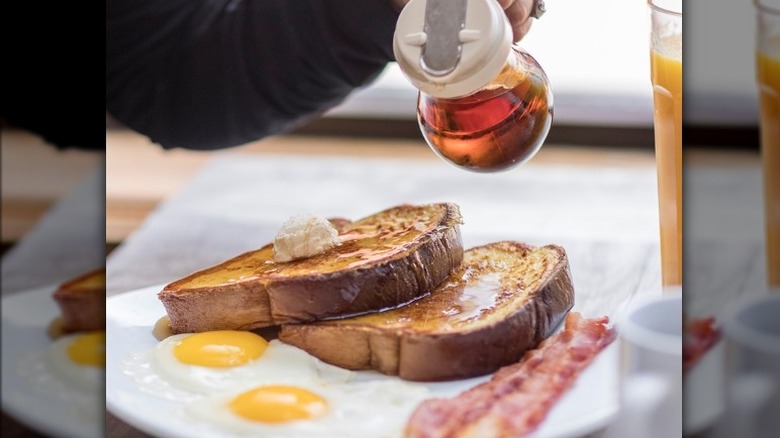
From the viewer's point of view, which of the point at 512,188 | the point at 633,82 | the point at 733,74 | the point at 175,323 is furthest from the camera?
the point at 512,188

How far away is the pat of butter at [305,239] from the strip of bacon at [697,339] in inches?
8.4

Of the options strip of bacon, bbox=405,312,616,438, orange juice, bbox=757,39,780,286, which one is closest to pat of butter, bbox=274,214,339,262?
strip of bacon, bbox=405,312,616,438

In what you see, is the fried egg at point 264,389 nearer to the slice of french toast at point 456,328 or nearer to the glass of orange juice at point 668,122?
the slice of french toast at point 456,328

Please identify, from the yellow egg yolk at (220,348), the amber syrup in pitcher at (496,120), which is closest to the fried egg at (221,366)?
the yellow egg yolk at (220,348)

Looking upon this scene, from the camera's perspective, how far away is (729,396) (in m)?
0.41

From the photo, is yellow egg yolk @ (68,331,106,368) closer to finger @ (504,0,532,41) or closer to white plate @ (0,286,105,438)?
white plate @ (0,286,105,438)

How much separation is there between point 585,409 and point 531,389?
0.03m

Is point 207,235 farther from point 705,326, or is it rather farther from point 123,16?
point 705,326

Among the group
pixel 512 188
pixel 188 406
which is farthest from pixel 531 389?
pixel 512 188

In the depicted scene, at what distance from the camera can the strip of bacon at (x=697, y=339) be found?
1.38 feet

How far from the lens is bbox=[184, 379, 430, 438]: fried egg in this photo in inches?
17.9

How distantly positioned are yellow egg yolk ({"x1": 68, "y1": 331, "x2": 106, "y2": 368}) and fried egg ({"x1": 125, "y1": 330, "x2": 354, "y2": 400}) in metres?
0.07

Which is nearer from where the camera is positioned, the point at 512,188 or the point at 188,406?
the point at 188,406

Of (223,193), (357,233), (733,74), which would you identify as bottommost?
(223,193)
